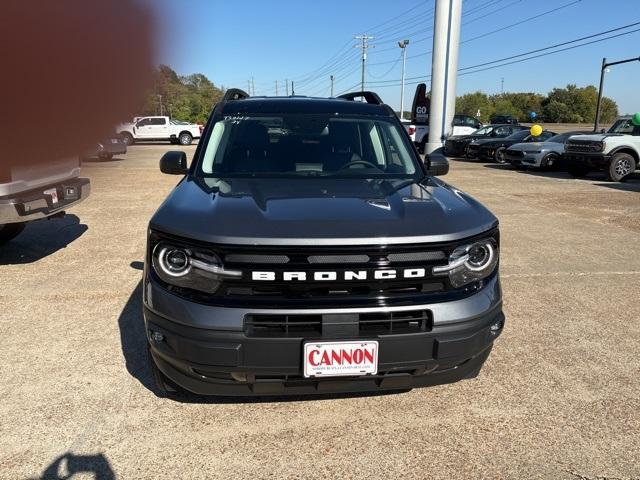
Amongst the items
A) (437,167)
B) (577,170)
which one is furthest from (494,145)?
(437,167)

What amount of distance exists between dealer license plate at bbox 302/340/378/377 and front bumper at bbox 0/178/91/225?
366 centimetres

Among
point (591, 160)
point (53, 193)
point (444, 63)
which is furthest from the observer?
point (444, 63)

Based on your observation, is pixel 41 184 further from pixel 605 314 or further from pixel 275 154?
pixel 605 314

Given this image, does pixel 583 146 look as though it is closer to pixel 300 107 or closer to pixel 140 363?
pixel 300 107

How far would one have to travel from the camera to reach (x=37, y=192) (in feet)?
16.6

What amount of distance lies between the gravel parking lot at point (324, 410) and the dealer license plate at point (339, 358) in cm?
48

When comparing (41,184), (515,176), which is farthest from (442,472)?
(515,176)

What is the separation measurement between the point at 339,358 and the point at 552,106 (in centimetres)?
8976

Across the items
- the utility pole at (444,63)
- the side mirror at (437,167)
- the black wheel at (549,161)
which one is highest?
the utility pole at (444,63)

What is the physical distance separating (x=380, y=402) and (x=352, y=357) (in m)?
0.80

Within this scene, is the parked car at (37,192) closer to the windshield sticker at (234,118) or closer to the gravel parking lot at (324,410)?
the gravel parking lot at (324,410)

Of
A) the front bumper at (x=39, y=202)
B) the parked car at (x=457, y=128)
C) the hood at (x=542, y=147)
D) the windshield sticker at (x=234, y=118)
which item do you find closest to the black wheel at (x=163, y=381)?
the windshield sticker at (x=234, y=118)

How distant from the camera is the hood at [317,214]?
2.39 metres

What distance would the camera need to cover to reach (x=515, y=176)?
1549 centimetres
